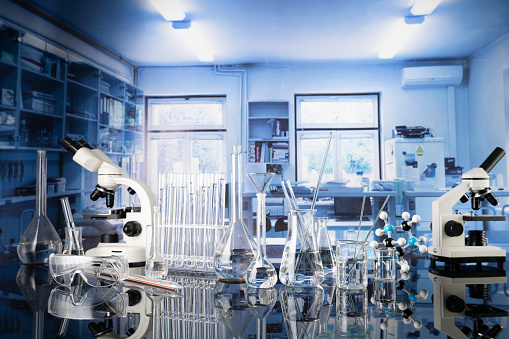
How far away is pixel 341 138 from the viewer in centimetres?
342

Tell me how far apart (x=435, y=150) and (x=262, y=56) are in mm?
1719

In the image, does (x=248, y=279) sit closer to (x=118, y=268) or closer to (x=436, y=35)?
(x=118, y=268)

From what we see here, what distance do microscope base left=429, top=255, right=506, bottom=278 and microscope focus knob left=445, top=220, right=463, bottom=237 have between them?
0.10 metres

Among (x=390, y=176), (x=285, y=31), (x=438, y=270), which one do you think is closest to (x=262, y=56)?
(x=285, y=31)

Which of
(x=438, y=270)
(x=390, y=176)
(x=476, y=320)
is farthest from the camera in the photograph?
(x=390, y=176)

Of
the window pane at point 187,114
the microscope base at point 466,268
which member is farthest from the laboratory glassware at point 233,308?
the window pane at point 187,114

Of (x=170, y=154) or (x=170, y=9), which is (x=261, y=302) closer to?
(x=170, y=154)

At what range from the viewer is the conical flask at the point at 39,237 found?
5.27 ft

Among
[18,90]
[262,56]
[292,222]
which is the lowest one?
[292,222]

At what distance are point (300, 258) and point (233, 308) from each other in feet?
0.71

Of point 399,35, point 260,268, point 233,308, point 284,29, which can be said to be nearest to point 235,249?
point 260,268

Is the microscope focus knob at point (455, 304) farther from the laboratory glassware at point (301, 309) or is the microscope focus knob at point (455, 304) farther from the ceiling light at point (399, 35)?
the ceiling light at point (399, 35)

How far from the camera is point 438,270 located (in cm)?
140

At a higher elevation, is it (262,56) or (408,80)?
(262,56)
